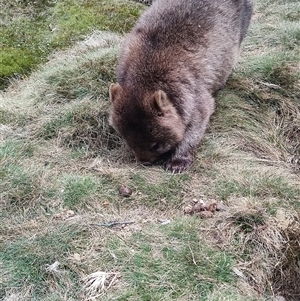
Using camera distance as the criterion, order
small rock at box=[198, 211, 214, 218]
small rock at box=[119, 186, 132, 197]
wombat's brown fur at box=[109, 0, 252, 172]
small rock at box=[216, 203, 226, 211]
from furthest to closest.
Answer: wombat's brown fur at box=[109, 0, 252, 172] → small rock at box=[119, 186, 132, 197] → small rock at box=[216, 203, 226, 211] → small rock at box=[198, 211, 214, 218]

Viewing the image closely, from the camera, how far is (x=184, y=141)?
5.07m

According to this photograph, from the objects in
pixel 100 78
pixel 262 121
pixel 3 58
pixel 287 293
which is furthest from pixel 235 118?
pixel 3 58

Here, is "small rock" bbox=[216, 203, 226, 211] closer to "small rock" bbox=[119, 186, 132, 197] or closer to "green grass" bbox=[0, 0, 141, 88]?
"small rock" bbox=[119, 186, 132, 197]

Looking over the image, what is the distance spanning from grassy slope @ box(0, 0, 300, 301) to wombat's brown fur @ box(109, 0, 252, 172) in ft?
0.74

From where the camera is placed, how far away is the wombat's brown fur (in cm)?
484

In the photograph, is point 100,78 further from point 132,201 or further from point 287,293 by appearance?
point 287,293

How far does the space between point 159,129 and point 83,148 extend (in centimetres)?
82

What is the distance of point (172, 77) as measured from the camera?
201 inches

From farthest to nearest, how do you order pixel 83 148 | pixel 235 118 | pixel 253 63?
pixel 253 63
pixel 235 118
pixel 83 148

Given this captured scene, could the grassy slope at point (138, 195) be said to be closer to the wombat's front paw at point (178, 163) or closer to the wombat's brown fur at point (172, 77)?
the wombat's front paw at point (178, 163)

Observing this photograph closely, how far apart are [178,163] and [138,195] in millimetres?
599

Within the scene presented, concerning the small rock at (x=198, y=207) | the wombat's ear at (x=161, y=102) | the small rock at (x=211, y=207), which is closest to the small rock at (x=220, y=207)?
A: the small rock at (x=211, y=207)

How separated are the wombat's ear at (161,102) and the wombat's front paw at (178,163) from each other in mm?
456

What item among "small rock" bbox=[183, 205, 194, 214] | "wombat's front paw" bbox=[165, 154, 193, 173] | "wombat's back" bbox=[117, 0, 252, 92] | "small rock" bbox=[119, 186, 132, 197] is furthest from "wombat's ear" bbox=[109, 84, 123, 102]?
"small rock" bbox=[183, 205, 194, 214]
